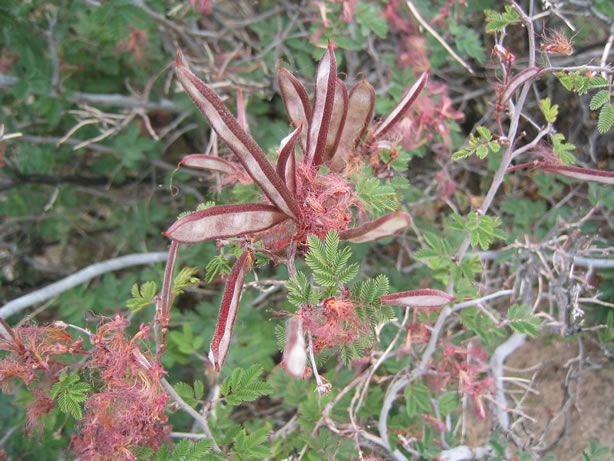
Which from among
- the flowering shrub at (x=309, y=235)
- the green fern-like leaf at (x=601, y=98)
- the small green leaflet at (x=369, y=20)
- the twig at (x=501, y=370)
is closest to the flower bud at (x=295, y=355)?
the flowering shrub at (x=309, y=235)

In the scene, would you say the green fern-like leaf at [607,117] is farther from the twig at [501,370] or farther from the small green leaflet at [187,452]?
the small green leaflet at [187,452]

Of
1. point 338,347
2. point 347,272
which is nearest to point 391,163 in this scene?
point 347,272

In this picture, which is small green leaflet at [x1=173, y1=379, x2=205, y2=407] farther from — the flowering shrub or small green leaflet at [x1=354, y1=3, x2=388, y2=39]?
small green leaflet at [x1=354, y1=3, x2=388, y2=39]

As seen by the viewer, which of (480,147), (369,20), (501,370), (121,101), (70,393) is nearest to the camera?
(70,393)

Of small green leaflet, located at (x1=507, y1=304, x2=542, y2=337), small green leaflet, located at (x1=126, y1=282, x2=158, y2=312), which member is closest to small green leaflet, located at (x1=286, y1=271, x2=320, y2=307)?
small green leaflet, located at (x1=126, y1=282, x2=158, y2=312)

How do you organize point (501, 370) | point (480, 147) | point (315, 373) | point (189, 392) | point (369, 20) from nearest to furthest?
1. point (315, 373)
2. point (480, 147)
3. point (189, 392)
4. point (501, 370)
5. point (369, 20)

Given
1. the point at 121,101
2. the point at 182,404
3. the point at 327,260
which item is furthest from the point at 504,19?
the point at 121,101

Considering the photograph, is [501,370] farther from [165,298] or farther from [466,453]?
[165,298]
